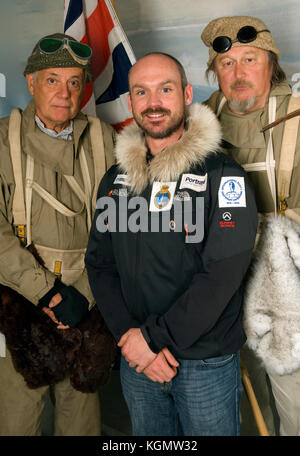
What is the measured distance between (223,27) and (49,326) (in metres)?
1.69

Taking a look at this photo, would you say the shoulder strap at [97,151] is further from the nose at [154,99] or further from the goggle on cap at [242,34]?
the goggle on cap at [242,34]

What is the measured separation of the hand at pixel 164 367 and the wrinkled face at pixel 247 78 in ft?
3.90

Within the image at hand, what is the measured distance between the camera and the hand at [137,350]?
1.61m

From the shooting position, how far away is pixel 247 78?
6.73 feet

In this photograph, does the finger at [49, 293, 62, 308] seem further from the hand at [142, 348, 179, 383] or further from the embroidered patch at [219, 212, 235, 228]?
the embroidered patch at [219, 212, 235, 228]

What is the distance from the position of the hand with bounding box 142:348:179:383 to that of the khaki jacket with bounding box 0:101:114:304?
2.03 ft

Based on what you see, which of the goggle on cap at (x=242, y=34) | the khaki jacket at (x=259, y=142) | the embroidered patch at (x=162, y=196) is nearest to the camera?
the embroidered patch at (x=162, y=196)

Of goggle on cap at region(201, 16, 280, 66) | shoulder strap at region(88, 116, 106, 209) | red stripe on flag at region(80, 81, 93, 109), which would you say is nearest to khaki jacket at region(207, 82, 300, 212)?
goggle on cap at region(201, 16, 280, 66)

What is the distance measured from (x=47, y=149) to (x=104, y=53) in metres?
1.19

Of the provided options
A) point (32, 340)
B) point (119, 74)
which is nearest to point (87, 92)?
point (119, 74)

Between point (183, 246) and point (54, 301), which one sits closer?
point (183, 246)

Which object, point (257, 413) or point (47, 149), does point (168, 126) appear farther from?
point (257, 413)

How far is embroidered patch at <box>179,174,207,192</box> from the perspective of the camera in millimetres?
1628

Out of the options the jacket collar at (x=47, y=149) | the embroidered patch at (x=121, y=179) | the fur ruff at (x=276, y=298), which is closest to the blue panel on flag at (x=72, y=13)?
the jacket collar at (x=47, y=149)
